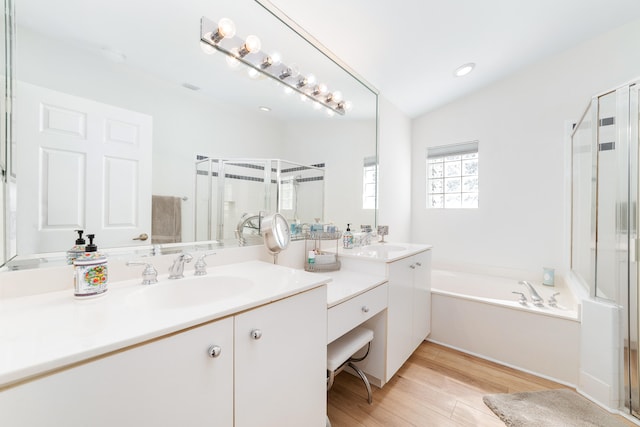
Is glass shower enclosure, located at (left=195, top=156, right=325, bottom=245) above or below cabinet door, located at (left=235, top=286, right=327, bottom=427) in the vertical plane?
above

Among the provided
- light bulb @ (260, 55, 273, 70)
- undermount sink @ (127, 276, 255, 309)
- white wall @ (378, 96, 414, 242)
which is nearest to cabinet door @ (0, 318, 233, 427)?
undermount sink @ (127, 276, 255, 309)

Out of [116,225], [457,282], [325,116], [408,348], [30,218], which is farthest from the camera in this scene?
[457,282]

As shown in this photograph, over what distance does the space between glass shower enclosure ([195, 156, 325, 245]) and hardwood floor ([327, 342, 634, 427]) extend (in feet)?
3.62

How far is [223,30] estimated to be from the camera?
1260 millimetres

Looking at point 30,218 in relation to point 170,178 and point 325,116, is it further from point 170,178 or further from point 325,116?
point 325,116

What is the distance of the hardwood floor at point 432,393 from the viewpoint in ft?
4.45

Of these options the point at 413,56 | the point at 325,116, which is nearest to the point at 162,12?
the point at 325,116

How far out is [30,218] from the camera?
843 mm

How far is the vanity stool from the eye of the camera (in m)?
1.22

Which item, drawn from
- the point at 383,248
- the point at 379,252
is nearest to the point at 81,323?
the point at 379,252

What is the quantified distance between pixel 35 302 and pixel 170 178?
0.59 metres

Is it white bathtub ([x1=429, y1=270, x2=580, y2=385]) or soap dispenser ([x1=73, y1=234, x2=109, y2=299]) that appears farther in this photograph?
white bathtub ([x1=429, y1=270, x2=580, y2=385])

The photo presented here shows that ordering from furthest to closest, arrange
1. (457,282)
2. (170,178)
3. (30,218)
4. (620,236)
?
(457,282) < (620,236) < (170,178) < (30,218)

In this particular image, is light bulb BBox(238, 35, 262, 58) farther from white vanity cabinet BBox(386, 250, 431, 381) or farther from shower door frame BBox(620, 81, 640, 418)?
shower door frame BBox(620, 81, 640, 418)
